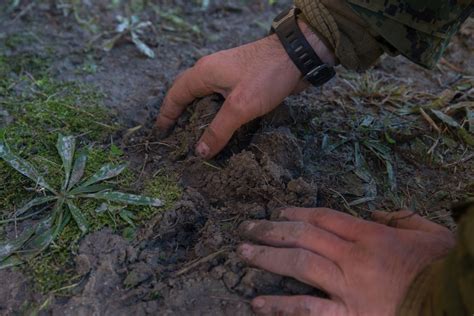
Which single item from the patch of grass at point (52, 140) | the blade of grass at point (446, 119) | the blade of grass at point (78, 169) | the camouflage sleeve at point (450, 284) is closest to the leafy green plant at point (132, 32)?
the patch of grass at point (52, 140)

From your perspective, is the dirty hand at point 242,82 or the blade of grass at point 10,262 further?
the dirty hand at point 242,82

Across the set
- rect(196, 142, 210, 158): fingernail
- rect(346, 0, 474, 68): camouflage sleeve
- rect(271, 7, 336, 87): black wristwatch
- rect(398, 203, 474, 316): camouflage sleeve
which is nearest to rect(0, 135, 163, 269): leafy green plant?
rect(196, 142, 210, 158): fingernail

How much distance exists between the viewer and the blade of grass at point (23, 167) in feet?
6.14

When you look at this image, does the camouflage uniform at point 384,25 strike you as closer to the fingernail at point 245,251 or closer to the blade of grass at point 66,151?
the fingernail at point 245,251

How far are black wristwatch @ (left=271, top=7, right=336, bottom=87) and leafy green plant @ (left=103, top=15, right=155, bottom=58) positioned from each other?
110 cm

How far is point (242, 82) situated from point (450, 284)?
102 cm

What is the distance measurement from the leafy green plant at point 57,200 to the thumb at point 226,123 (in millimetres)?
286

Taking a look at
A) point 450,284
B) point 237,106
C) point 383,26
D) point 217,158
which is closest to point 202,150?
point 217,158

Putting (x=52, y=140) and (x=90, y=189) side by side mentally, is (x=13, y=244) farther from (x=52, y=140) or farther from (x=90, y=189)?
(x=52, y=140)

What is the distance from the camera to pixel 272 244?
1.58 metres

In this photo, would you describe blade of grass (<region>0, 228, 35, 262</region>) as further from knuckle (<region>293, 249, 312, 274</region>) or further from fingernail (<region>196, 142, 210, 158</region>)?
knuckle (<region>293, 249, 312, 274</region>)

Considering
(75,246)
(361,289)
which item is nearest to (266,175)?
(361,289)

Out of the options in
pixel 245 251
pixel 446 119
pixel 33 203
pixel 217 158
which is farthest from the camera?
pixel 446 119

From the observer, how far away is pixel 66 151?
2018 mm
